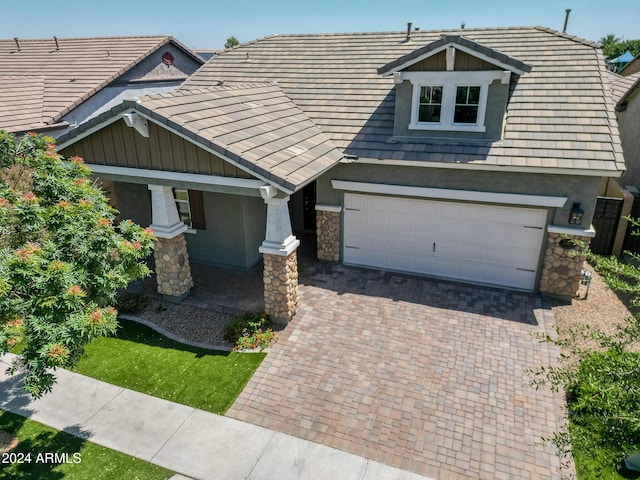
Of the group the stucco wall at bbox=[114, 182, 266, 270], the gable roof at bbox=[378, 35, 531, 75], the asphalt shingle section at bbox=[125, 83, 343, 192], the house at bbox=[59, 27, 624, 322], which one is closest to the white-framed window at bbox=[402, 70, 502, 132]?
the house at bbox=[59, 27, 624, 322]

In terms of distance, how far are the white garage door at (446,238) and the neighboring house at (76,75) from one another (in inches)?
486

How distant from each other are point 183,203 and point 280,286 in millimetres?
4976

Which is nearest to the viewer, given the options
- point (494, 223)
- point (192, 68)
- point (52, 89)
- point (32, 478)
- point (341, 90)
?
point (32, 478)

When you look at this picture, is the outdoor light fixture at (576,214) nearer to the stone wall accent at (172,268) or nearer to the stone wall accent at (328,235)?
the stone wall accent at (328,235)

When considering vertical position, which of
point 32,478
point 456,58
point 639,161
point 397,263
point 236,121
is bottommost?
point 32,478

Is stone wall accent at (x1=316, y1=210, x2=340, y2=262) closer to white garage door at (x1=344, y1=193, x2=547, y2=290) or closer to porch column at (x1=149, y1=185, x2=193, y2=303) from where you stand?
white garage door at (x1=344, y1=193, x2=547, y2=290)

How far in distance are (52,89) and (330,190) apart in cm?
1371

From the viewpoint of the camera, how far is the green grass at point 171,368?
7.99 meters

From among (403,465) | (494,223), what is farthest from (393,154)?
(403,465)

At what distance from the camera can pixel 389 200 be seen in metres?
11.7

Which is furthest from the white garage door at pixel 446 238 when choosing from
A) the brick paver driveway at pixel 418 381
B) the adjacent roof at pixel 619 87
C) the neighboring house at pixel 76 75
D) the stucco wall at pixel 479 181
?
the neighboring house at pixel 76 75

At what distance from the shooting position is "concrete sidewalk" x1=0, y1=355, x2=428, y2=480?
646cm

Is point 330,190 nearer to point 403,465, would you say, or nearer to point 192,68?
point 403,465

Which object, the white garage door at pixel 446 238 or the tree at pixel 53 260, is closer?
the tree at pixel 53 260
